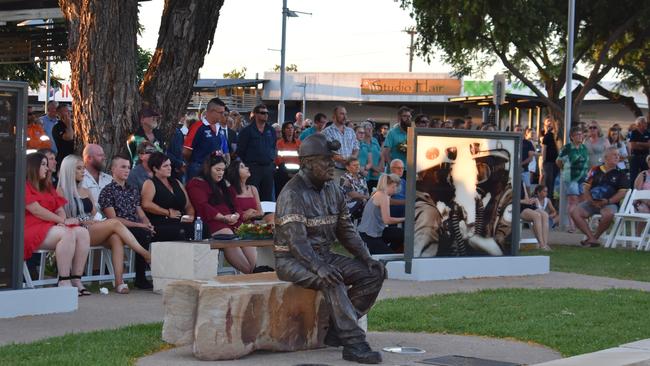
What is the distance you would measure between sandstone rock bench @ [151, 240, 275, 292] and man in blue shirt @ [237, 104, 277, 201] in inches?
200

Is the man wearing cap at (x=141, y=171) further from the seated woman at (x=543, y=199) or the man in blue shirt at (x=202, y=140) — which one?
the seated woman at (x=543, y=199)

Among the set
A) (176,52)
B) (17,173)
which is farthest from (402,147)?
(17,173)

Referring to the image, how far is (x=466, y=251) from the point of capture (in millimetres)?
15328

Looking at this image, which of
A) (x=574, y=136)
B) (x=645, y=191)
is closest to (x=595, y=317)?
(x=645, y=191)

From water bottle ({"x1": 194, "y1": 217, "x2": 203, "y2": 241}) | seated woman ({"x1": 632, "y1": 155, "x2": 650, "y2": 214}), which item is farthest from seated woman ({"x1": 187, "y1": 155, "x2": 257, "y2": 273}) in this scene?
seated woman ({"x1": 632, "y1": 155, "x2": 650, "y2": 214})

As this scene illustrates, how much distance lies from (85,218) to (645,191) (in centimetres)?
1089

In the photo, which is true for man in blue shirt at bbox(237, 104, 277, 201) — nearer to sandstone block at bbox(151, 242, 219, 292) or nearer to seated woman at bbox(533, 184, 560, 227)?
sandstone block at bbox(151, 242, 219, 292)

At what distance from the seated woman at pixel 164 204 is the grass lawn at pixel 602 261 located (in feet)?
18.3

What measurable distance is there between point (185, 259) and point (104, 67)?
436 centimetres

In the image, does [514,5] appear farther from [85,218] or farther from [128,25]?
[85,218]

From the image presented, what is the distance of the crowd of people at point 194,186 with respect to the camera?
12156mm

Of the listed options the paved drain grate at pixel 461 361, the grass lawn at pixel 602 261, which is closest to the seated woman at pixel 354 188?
the grass lawn at pixel 602 261

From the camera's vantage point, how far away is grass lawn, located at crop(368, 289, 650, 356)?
989 cm

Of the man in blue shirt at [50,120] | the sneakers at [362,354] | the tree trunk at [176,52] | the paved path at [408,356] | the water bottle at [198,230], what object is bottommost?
the paved path at [408,356]
